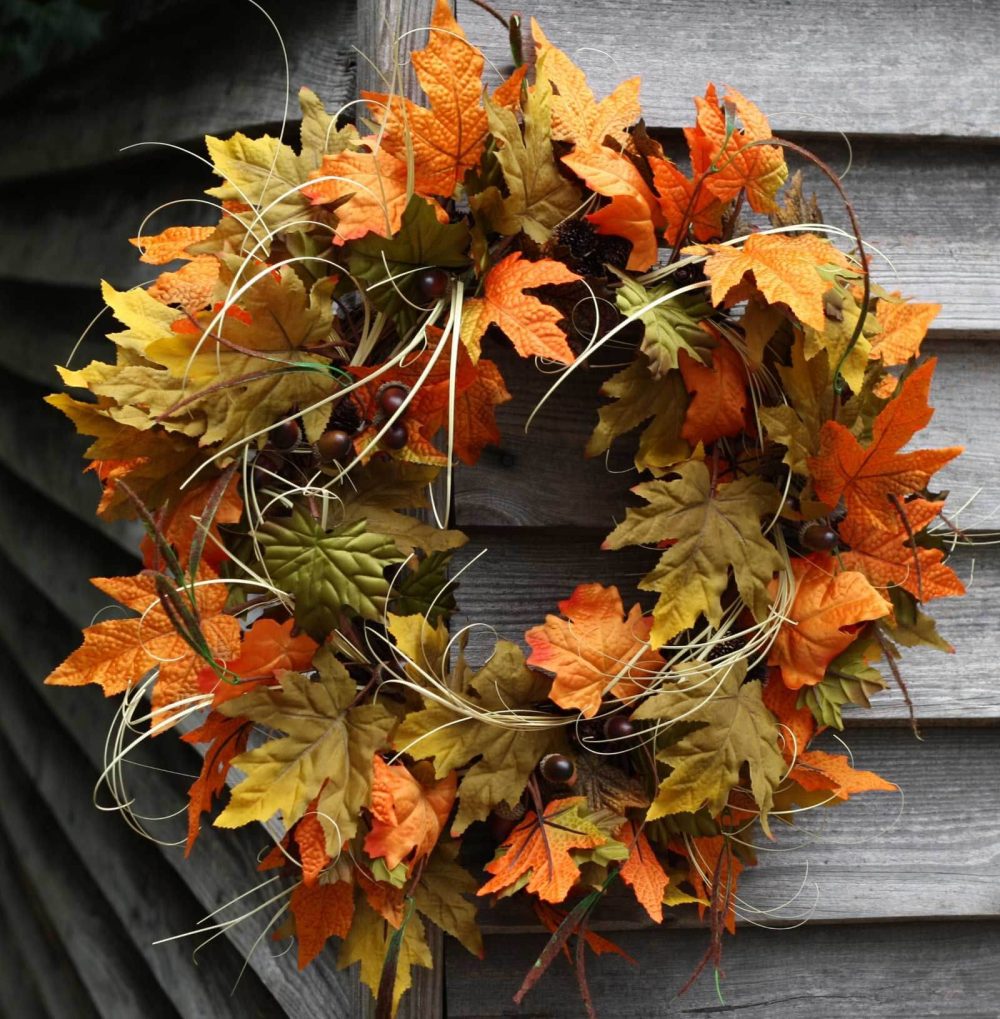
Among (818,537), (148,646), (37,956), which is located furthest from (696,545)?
(37,956)

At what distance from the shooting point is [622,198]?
34.4 inches

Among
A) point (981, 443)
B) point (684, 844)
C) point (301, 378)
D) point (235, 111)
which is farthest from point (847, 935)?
point (235, 111)

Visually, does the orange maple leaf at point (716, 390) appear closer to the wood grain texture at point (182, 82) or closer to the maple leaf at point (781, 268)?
the maple leaf at point (781, 268)

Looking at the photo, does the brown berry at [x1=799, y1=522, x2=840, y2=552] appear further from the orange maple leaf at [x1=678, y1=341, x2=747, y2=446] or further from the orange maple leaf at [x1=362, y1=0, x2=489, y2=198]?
the orange maple leaf at [x1=362, y1=0, x2=489, y2=198]

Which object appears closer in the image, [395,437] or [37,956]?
[395,437]

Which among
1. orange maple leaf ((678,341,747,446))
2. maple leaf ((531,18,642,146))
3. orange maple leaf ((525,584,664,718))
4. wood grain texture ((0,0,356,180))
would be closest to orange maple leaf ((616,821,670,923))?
orange maple leaf ((525,584,664,718))

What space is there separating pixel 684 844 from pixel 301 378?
518 millimetres

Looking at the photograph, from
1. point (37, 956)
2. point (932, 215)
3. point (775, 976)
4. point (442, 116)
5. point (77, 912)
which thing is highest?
point (442, 116)

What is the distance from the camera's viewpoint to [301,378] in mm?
856

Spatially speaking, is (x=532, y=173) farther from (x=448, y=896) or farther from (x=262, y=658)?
(x=448, y=896)

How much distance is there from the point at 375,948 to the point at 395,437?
43 cm

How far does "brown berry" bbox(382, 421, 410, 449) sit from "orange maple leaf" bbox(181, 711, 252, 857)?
0.26 metres

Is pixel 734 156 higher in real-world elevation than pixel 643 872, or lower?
higher

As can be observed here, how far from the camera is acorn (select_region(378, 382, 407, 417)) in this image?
87 cm
